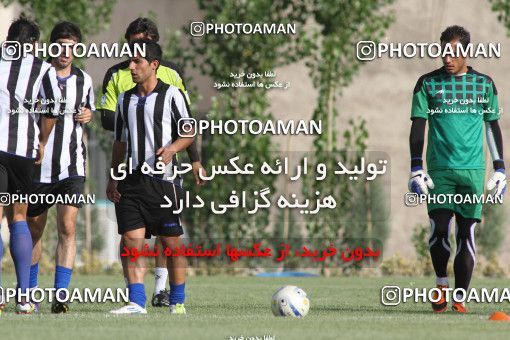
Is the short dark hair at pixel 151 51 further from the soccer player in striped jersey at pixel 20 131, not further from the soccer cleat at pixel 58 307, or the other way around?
the soccer cleat at pixel 58 307

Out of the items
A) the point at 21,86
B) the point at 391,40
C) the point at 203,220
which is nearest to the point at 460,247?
the point at 21,86

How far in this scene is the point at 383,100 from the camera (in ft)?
68.7

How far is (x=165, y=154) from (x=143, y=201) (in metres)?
0.36

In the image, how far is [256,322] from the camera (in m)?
8.73

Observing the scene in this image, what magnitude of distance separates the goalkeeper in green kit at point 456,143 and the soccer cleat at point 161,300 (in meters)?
2.13

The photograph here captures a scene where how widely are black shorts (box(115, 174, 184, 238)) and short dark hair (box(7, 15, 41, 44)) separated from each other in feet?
3.82

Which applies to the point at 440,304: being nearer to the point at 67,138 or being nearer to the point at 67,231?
the point at 67,231

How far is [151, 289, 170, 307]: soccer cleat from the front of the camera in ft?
35.6

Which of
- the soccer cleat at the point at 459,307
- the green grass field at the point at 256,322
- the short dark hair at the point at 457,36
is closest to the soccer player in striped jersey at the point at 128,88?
the green grass field at the point at 256,322

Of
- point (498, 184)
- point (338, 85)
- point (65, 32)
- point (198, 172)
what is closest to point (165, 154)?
point (198, 172)

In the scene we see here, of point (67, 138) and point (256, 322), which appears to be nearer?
point (256, 322)

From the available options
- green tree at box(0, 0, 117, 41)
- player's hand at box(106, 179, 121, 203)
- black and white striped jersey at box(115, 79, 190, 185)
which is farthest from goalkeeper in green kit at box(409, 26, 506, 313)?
green tree at box(0, 0, 117, 41)

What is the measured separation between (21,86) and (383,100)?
12.1 metres

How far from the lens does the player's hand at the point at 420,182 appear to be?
1019 centimetres
